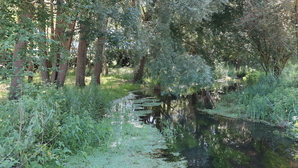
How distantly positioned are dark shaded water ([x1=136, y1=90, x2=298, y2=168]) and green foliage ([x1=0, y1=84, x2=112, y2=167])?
70.5 inches

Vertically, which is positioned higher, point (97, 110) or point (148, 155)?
point (97, 110)

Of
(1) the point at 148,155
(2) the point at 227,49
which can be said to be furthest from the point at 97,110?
(2) the point at 227,49

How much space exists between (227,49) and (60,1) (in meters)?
10.0

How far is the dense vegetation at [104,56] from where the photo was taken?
454 centimetres

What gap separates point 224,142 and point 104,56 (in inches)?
230

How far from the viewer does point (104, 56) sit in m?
10.7

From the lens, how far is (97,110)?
820 cm

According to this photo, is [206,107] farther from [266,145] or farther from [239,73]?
[239,73]

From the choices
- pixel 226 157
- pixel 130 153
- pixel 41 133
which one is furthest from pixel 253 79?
pixel 41 133

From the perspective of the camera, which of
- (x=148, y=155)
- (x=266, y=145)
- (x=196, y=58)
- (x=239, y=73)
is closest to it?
(x=148, y=155)

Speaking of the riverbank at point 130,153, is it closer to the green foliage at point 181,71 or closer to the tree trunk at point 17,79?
the tree trunk at point 17,79

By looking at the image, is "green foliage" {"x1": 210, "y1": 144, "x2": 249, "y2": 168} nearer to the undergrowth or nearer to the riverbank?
the riverbank

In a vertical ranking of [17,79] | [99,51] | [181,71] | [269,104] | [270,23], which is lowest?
[269,104]

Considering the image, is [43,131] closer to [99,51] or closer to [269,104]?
[99,51]
